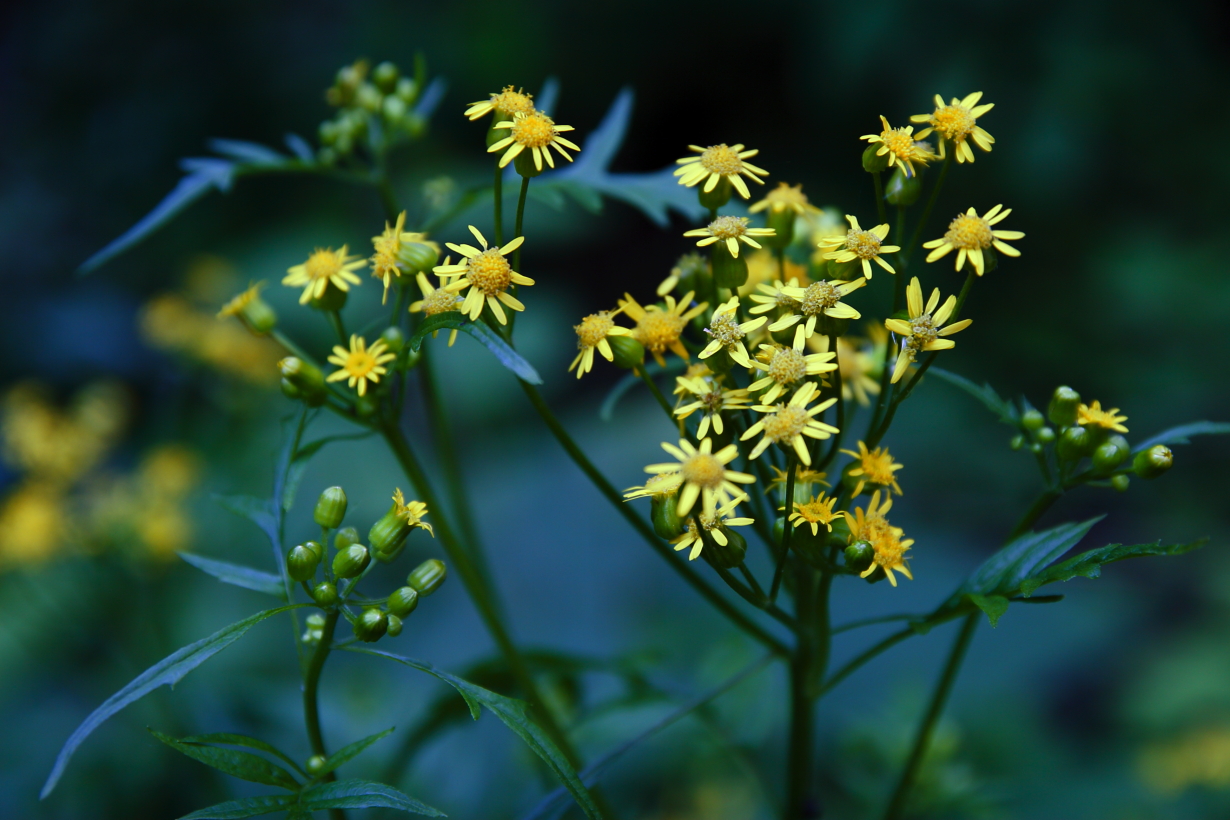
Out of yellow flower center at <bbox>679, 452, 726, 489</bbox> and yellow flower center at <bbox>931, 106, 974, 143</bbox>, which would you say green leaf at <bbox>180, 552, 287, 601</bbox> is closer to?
yellow flower center at <bbox>679, 452, 726, 489</bbox>

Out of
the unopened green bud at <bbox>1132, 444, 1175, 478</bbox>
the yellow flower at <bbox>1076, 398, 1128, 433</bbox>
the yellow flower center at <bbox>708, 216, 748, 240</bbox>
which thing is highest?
the yellow flower center at <bbox>708, 216, 748, 240</bbox>

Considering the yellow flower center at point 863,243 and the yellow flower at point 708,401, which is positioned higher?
the yellow flower center at point 863,243

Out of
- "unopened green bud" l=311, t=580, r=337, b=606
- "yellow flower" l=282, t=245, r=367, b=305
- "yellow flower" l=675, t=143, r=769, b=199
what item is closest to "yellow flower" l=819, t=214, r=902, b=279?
"yellow flower" l=675, t=143, r=769, b=199

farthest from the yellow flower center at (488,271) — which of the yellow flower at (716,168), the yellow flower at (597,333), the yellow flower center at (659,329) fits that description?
the yellow flower at (716,168)

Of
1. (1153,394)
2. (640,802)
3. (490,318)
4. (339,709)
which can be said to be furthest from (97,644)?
(1153,394)

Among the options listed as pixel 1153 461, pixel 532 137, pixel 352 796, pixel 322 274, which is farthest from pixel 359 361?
pixel 1153 461

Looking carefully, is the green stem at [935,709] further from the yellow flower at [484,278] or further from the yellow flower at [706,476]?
the yellow flower at [484,278]

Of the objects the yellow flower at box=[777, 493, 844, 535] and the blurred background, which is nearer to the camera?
the yellow flower at box=[777, 493, 844, 535]
